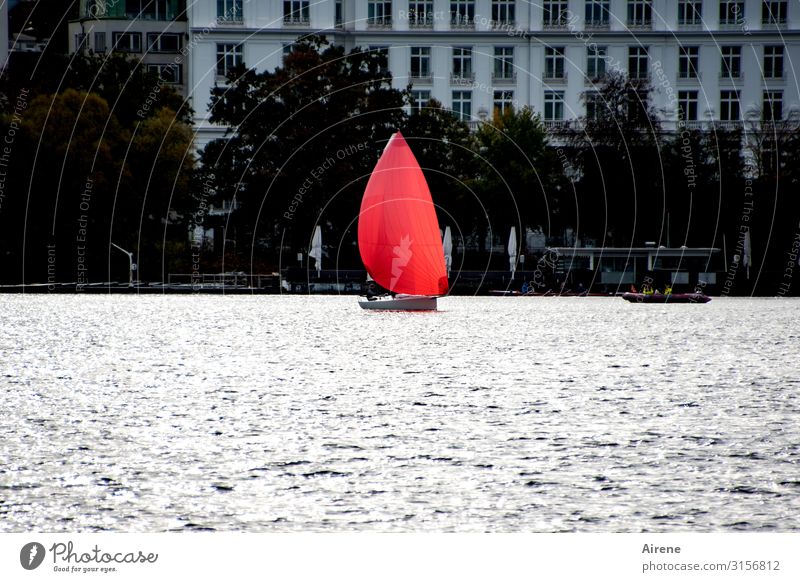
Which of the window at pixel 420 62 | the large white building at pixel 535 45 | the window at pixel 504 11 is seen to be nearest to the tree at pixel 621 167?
the large white building at pixel 535 45

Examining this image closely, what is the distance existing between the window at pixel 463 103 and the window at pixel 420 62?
3.73 metres

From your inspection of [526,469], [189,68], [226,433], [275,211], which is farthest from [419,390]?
[189,68]

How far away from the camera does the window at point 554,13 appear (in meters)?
150

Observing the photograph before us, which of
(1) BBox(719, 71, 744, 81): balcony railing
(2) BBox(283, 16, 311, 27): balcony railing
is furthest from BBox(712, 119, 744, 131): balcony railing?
(2) BBox(283, 16, 311, 27): balcony railing

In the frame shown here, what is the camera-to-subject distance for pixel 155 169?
109 m

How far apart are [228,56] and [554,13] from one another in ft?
112

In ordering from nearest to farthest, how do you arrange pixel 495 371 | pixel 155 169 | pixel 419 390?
pixel 419 390 → pixel 495 371 → pixel 155 169

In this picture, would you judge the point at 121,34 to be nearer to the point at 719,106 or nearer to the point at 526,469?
the point at 719,106

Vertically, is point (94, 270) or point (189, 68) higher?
A: point (189, 68)

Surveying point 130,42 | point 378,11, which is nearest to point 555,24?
point 378,11

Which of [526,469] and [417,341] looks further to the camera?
[417,341]

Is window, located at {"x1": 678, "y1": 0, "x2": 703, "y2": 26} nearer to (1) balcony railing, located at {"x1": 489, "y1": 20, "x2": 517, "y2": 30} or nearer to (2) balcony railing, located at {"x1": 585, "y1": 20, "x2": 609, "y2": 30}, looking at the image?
(2) balcony railing, located at {"x1": 585, "y1": 20, "x2": 609, "y2": 30}

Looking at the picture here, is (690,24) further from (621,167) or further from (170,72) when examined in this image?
(170,72)

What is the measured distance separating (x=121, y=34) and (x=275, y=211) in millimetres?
50280
